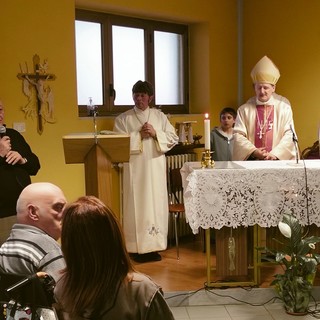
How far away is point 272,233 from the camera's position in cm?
388

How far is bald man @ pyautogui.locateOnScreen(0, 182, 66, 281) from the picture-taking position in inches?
69.7

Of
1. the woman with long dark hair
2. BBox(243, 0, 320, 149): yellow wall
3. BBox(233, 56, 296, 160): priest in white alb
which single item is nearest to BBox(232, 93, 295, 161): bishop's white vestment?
BBox(233, 56, 296, 160): priest in white alb

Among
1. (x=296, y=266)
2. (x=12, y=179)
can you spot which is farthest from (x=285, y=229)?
(x=12, y=179)

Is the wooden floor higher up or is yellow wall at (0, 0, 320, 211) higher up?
yellow wall at (0, 0, 320, 211)

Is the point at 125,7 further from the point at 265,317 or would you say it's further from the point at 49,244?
the point at 49,244

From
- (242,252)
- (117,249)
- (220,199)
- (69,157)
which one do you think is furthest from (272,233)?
(117,249)

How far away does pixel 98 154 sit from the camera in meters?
2.95

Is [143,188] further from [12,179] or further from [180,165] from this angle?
[12,179]

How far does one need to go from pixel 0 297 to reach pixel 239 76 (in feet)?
16.0

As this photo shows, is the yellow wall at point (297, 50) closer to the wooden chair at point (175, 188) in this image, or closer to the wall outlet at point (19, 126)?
the wooden chair at point (175, 188)

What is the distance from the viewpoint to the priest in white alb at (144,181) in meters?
4.62

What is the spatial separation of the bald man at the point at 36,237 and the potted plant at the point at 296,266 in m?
1.80

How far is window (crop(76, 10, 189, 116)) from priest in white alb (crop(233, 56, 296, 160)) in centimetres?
133

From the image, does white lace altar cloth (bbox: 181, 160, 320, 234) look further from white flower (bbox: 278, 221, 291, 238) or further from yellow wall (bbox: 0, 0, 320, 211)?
yellow wall (bbox: 0, 0, 320, 211)
